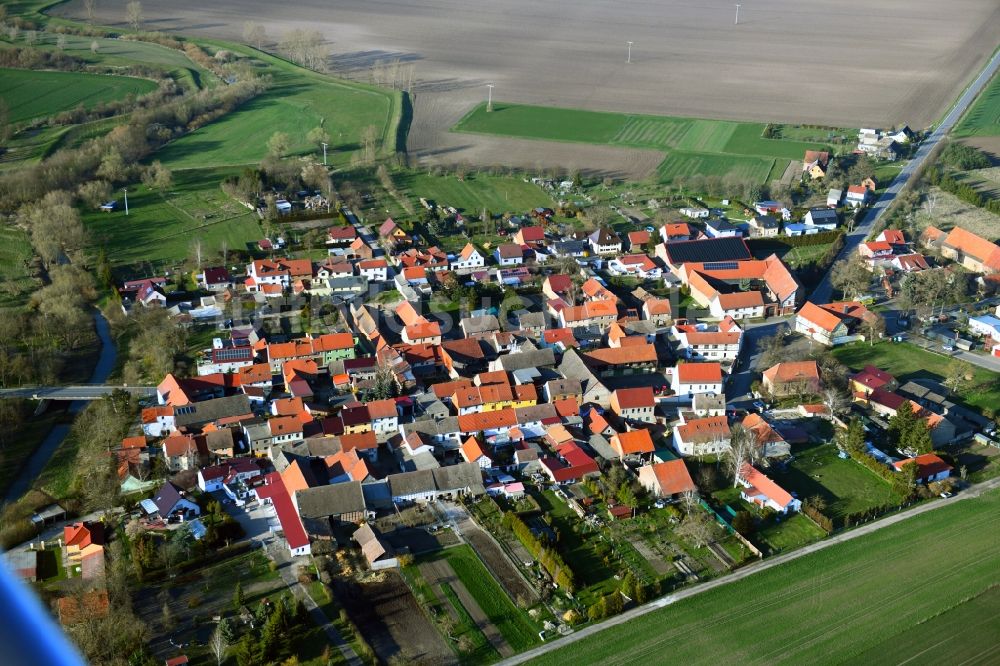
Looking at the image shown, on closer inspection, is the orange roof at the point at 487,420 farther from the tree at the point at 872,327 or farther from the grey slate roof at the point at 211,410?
the tree at the point at 872,327

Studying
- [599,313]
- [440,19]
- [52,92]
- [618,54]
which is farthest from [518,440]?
[440,19]

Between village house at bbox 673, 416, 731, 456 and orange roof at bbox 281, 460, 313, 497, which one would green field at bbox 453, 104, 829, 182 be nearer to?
village house at bbox 673, 416, 731, 456

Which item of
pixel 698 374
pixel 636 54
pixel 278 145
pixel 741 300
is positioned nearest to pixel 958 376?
pixel 741 300

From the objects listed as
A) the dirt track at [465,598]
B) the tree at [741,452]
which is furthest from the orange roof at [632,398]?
the dirt track at [465,598]

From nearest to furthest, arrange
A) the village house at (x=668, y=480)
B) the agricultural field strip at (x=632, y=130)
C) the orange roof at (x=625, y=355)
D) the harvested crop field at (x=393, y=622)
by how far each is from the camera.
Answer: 1. the harvested crop field at (x=393, y=622)
2. the village house at (x=668, y=480)
3. the orange roof at (x=625, y=355)
4. the agricultural field strip at (x=632, y=130)

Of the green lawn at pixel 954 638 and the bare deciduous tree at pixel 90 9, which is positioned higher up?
the bare deciduous tree at pixel 90 9

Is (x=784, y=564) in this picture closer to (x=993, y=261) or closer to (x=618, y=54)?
(x=993, y=261)
